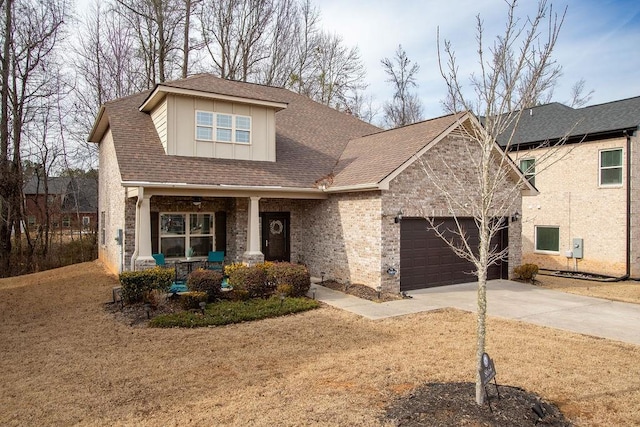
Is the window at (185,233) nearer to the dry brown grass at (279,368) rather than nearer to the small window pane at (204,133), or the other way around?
the small window pane at (204,133)

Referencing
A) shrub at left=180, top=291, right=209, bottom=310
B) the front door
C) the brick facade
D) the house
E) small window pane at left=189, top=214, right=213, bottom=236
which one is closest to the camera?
shrub at left=180, top=291, right=209, bottom=310

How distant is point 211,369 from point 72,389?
175 cm

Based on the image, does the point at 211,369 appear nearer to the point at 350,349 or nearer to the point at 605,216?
the point at 350,349

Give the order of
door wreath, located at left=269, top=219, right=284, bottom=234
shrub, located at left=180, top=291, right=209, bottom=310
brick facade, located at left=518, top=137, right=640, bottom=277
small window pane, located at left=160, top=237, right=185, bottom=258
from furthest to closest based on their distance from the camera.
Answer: brick facade, located at left=518, top=137, right=640, bottom=277, door wreath, located at left=269, top=219, right=284, bottom=234, small window pane, located at left=160, top=237, right=185, bottom=258, shrub, located at left=180, top=291, right=209, bottom=310

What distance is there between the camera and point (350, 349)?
7164 mm

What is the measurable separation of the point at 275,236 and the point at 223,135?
3.86 meters

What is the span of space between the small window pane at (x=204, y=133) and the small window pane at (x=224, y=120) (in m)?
0.39

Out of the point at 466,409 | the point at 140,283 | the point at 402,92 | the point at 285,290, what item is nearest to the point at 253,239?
the point at 285,290

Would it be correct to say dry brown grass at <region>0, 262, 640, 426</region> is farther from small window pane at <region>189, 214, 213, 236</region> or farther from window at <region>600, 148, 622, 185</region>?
window at <region>600, 148, 622, 185</region>

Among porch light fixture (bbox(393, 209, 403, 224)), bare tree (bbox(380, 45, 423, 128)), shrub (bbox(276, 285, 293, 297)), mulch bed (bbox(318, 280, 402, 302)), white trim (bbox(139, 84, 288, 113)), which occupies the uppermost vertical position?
bare tree (bbox(380, 45, 423, 128))

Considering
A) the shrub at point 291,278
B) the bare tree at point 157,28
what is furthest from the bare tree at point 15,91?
the shrub at point 291,278

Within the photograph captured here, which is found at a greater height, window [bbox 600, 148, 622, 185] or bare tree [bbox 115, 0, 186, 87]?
bare tree [bbox 115, 0, 186, 87]

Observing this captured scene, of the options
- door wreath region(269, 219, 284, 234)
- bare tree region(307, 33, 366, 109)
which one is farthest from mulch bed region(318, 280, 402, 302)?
bare tree region(307, 33, 366, 109)

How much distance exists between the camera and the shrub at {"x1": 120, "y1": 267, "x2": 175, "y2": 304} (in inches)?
397
